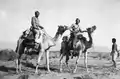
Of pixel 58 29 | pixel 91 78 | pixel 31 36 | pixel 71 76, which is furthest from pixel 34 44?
pixel 91 78

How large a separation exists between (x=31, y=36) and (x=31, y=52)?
112cm

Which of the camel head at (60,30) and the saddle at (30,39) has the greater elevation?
the camel head at (60,30)

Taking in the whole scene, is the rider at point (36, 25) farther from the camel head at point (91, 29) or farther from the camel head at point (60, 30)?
the camel head at point (91, 29)

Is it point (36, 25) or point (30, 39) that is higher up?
point (36, 25)

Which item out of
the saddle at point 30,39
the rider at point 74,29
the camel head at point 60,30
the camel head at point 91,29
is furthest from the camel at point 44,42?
the camel head at point 91,29

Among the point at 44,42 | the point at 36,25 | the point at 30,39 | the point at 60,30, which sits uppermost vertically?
the point at 36,25

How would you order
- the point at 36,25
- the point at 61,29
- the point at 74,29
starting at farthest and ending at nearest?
the point at 74,29, the point at 61,29, the point at 36,25

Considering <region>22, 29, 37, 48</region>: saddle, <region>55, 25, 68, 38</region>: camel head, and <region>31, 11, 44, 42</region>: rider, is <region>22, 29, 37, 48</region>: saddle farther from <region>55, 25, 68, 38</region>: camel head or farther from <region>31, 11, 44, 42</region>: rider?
<region>55, 25, 68, 38</region>: camel head

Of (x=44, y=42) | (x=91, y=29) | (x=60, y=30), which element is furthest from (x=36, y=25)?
(x=91, y=29)

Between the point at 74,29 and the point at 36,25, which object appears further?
the point at 74,29

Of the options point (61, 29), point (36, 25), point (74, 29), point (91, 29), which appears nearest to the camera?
point (36, 25)

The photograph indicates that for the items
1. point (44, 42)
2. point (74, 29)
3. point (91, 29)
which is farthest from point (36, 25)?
point (91, 29)

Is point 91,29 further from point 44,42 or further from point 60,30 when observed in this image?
point 44,42

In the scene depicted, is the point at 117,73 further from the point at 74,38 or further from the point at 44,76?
the point at 44,76
